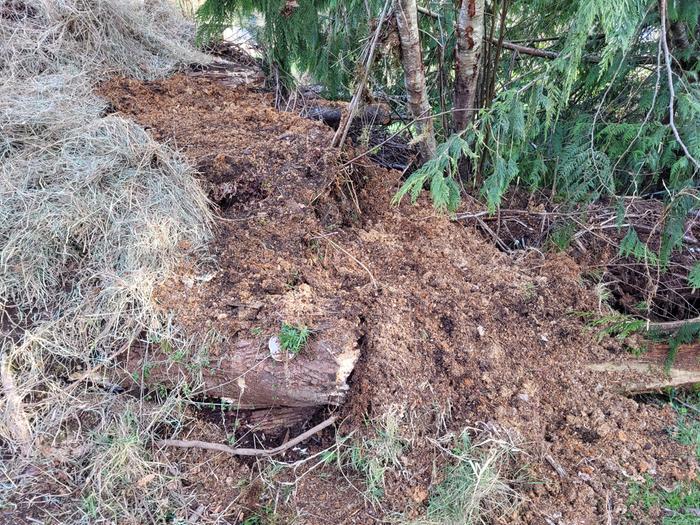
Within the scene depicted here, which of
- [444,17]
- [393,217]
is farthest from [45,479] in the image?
[444,17]

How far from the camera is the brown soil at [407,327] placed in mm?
1916

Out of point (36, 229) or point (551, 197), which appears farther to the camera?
point (551, 197)

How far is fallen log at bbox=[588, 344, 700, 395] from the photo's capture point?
225 centimetres

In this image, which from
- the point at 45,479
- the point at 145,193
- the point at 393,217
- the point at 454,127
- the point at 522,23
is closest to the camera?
the point at 45,479

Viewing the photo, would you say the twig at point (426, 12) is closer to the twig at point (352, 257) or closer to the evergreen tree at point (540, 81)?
the evergreen tree at point (540, 81)

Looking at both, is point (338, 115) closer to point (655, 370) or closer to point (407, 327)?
point (407, 327)

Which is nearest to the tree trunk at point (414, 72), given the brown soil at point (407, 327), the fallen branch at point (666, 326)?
the brown soil at point (407, 327)

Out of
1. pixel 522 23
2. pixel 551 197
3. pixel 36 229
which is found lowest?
pixel 551 197

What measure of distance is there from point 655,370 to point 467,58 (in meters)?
1.73

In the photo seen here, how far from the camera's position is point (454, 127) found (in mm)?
2873

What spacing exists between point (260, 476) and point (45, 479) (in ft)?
2.60

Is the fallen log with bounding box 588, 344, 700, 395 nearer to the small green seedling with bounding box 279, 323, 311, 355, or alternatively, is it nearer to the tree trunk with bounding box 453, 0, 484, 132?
the small green seedling with bounding box 279, 323, 311, 355

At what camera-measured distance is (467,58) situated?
2.59m

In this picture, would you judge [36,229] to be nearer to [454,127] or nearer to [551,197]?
[454,127]
